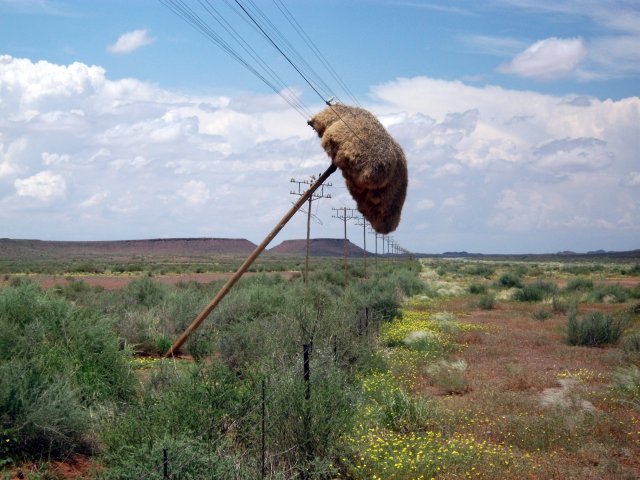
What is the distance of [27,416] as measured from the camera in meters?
7.90

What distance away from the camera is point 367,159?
12648mm

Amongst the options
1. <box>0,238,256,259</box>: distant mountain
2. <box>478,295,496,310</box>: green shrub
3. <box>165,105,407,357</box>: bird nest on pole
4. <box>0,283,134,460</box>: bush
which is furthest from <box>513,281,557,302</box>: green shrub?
<box>0,238,256,259</box>: distant mountain

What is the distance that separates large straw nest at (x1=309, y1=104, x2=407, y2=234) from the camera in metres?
12.7

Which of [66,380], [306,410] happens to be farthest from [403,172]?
[66,380]

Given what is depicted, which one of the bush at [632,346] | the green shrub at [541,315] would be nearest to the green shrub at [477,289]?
the green shrub at [541,315]

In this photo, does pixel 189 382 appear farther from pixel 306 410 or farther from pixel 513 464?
pixel 513 464

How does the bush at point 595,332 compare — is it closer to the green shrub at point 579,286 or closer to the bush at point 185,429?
the bush at point 185,429

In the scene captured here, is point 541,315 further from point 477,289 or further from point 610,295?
point 477,289

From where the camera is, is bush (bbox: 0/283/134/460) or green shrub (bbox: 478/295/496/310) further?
green shrub (bbox: 478/295/496/310)

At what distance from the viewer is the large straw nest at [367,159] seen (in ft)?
41.6

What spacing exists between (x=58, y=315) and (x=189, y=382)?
3546mm

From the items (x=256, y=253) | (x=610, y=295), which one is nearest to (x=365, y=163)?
(x=256, y=253)

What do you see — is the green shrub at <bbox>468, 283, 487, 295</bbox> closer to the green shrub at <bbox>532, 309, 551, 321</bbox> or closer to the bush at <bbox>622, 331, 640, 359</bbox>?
the green shrub at <bbox>532, 309, 551, 321</bbox>

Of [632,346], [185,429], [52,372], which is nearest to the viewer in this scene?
[185,429]
